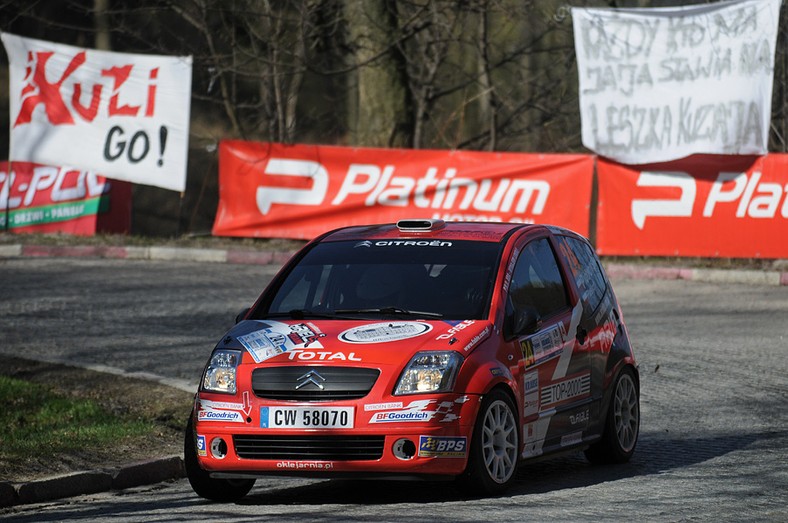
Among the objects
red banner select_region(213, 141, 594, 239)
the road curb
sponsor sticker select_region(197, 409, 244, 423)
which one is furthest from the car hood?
red banner select_region(213, 141, 594, 239)

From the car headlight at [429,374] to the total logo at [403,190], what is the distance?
14261mm

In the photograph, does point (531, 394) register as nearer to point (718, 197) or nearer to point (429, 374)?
point (429, 374)

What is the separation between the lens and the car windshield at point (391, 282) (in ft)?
27.9

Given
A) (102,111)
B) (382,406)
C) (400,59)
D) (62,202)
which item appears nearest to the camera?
(382,406)

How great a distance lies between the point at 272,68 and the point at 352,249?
17.5 metres

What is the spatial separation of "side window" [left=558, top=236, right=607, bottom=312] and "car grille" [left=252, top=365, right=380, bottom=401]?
2190mm

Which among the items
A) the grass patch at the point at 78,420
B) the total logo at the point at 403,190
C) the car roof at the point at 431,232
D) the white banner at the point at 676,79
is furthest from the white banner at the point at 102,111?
the car roof at the point at 431,232

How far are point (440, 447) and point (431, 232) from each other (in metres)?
1.96

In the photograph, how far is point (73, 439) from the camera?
9711mm

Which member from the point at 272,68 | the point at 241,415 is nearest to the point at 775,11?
the point at 272,68

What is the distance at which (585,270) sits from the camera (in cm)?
977

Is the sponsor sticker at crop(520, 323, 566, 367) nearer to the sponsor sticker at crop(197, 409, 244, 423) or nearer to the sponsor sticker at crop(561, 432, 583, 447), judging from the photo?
the sponsor sticker at crop(561, 432, 583, 447)

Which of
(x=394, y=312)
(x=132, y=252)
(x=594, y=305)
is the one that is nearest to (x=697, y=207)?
(x=132, y=252)

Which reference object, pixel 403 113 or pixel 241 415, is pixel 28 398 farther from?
pixel 403 113
